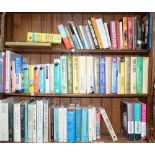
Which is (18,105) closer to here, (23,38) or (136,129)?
(23,38)

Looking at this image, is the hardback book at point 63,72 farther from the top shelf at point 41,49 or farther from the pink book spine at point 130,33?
the pink book spine at point 130,33

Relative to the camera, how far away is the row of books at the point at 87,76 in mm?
1681

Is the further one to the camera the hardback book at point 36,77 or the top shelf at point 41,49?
the hardback book at point 36,77

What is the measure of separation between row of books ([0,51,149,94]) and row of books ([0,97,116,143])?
139 mm

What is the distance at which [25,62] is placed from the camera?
5.92 ft

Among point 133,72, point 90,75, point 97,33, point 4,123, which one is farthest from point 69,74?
point 4,123

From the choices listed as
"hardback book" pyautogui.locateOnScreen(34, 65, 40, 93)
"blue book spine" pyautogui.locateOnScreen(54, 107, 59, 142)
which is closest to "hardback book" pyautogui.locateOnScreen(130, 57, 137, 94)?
"blue book spine" pyautogui.locateOnScreen(54, 107, 59, 142)

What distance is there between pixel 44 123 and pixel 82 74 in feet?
1.49

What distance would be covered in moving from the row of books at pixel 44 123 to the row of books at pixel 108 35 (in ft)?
1.60

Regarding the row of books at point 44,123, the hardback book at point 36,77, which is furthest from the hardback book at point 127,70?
the hardback book at point 36,77

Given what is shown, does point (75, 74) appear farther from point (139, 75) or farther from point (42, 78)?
point (139, 75)

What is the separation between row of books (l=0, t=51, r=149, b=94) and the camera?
168cm

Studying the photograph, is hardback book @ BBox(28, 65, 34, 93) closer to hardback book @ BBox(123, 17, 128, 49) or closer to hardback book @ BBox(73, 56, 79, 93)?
hardback book @ BBox(73, 56, 79, 93)

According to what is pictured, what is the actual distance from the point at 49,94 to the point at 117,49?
613mm
